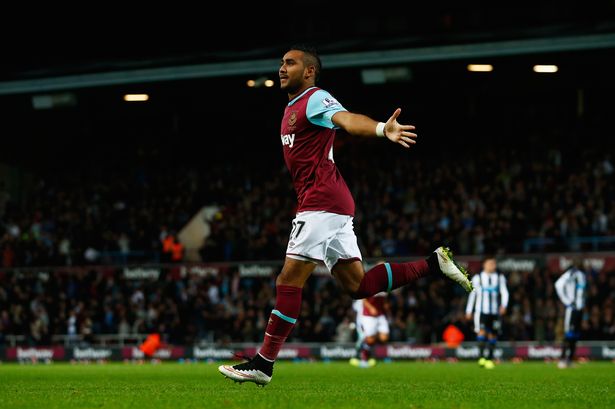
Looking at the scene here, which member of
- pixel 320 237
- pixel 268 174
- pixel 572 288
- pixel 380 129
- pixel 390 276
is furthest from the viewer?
pixel 268 174

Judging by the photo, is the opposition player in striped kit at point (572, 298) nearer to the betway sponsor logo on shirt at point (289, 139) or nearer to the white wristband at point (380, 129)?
the betway sponsor logo on shirt at point (289, 139)

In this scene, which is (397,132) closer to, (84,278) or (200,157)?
(84,278)

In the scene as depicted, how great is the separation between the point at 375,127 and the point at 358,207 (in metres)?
24.4

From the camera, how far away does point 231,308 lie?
1220 inches

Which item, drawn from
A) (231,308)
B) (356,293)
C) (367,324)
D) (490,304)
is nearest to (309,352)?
(231,308)

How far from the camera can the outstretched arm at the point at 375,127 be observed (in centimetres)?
772

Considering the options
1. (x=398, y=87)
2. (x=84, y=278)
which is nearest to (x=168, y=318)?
(x=84, y=278)

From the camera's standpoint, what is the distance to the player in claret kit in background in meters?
8.84

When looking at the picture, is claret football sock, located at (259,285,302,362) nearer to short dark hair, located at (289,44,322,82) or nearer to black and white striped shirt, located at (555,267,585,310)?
short dark hair, located at (289,44,322,82)

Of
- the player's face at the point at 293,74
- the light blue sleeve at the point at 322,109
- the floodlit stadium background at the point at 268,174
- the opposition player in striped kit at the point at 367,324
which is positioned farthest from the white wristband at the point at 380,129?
the floodlit stadium background at the point at 268,174

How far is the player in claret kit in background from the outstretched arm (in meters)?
0.46

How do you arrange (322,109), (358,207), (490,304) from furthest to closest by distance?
(358,207), (490,304), (322,109)

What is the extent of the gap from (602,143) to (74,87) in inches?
557

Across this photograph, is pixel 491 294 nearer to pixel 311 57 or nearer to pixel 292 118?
pixel 311 57
